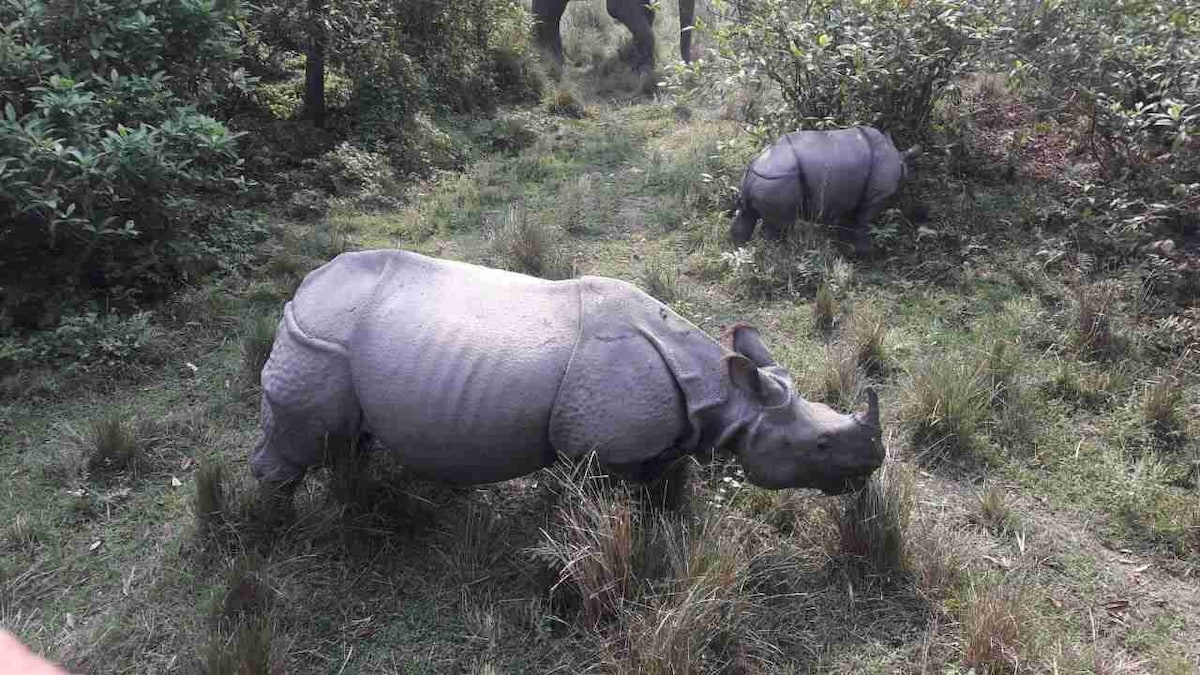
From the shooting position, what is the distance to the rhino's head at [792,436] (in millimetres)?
3555

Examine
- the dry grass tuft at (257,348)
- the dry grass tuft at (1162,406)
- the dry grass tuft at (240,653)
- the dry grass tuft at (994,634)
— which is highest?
the dry grass tuft at (1162,406)

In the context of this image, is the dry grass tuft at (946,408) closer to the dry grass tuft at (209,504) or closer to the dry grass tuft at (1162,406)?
the dry grass tuft at (1162,406)

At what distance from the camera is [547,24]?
1305 centimetres

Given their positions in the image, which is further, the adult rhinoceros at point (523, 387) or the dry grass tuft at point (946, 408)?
the dry grass tuft at point (946, 408)

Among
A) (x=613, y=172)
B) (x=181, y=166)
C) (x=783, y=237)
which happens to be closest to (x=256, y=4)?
(x=181, y=166)

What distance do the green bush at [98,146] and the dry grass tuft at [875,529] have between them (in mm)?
4574

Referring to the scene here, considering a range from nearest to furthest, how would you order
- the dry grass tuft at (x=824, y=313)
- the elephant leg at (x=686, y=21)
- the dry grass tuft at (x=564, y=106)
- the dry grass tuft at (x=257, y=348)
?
the dry grass tuft at (x=257, y=348)
the dry grass tuft at (x=824, y=313)
the dry grass tuft at (x=564, y=106)
the elephant leg at (x=686, y=21)

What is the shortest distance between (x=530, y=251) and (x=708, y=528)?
3699 millimetres

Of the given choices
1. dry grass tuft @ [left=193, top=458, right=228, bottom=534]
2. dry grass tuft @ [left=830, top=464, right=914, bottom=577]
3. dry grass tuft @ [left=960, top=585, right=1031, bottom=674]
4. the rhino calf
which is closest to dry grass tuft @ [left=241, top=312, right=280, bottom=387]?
dry grass tuft @ [left=193, top=458, right=228, bottom=534]

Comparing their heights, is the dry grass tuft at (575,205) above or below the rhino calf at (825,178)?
below

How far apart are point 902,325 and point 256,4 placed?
21.1 feet

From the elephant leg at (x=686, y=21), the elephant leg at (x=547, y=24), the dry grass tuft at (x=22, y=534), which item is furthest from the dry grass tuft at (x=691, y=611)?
the elephant leg at (x=686, y=21)

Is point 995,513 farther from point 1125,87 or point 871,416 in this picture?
point 1125,87

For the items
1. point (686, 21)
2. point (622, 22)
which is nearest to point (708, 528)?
point (622, 22)
